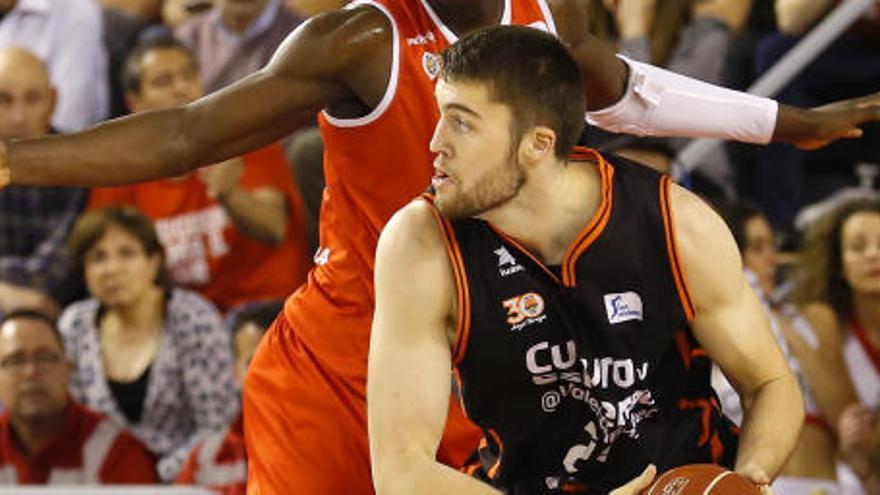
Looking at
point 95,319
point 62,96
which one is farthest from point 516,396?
point 62,96

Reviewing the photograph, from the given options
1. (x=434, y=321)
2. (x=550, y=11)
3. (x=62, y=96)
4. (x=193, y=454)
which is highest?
(x=550, y=11)

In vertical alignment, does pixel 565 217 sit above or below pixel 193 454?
above

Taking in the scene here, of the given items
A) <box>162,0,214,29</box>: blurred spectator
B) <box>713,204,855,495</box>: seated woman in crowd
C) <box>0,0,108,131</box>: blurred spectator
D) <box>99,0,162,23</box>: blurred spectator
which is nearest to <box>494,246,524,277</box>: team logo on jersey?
<box>713,204,855,495</box>: seated woman in crowd

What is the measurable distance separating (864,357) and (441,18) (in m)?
2.76

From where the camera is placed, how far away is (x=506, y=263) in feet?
10.4

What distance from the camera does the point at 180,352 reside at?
20.1 ft

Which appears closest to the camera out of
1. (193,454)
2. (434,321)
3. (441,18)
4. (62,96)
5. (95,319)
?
(434,321)

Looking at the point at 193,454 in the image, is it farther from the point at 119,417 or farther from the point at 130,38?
the point at 130,38

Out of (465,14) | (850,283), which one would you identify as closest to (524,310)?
(465,14)

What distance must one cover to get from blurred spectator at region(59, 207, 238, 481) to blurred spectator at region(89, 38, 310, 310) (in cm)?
23

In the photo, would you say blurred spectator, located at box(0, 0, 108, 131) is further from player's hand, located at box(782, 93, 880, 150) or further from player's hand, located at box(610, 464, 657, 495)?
player's hand, located at box(610, 464, 657, 495)

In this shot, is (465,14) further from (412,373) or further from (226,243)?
(226,243)

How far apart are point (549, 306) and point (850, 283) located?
3094 mm

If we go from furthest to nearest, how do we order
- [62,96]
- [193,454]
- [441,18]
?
[62,96]
[193,454]
[441,18]
